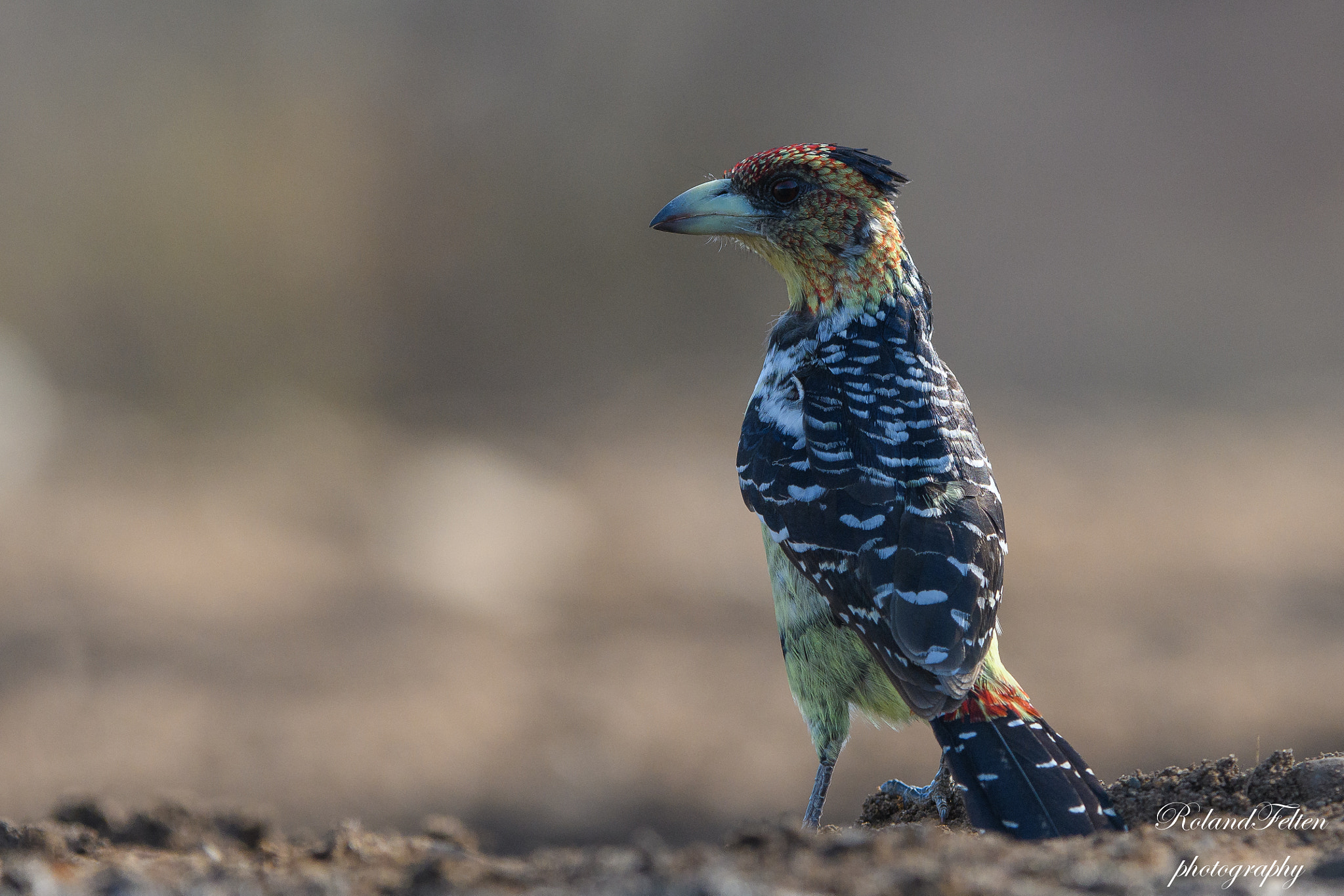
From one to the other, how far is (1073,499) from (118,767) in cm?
1330

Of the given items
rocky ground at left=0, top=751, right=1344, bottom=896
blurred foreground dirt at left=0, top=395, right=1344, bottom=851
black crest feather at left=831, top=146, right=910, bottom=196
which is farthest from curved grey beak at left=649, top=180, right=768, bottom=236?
blurred foreground dirt at left=0, top=395, right=1344, bottom=851

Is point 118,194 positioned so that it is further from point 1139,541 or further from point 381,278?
point 1139,541

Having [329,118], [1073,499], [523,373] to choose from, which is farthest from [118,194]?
[1073,499]

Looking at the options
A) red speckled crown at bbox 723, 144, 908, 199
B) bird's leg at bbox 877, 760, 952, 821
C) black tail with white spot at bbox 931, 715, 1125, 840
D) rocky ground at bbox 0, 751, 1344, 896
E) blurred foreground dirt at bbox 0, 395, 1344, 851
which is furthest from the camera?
blurred foreground dirt at bbox 0, 395, 1344, 851

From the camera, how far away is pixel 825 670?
4.49 meters

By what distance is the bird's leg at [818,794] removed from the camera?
172 inches

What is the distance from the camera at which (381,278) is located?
21031mm

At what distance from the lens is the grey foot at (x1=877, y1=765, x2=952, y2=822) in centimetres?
454

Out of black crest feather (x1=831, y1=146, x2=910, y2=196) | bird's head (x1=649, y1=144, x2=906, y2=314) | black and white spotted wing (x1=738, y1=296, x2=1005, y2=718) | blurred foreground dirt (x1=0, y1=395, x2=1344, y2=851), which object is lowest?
blurred foreground dirt (x1=0, y1=395, x2=1344, y2=851)

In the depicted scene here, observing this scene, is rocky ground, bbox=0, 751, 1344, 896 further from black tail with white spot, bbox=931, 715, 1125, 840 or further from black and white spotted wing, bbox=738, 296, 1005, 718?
black and white spotted wing, bbox=738, 296, 1005, 718

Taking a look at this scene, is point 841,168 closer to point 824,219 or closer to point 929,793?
point 824,219

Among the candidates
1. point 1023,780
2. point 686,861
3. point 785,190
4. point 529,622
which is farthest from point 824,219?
point 529,622

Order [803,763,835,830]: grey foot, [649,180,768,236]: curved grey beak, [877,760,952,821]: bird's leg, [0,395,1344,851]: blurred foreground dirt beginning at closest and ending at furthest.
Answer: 1. [803,763,835,830]: grey foot
2. [877,760,952,821]: bird's leg
3. [649,180,768,236]: curved grey beak
4. [0,395,1344,851]: blurred foreground dirt

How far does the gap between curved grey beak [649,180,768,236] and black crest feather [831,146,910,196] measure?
42 centimetres
